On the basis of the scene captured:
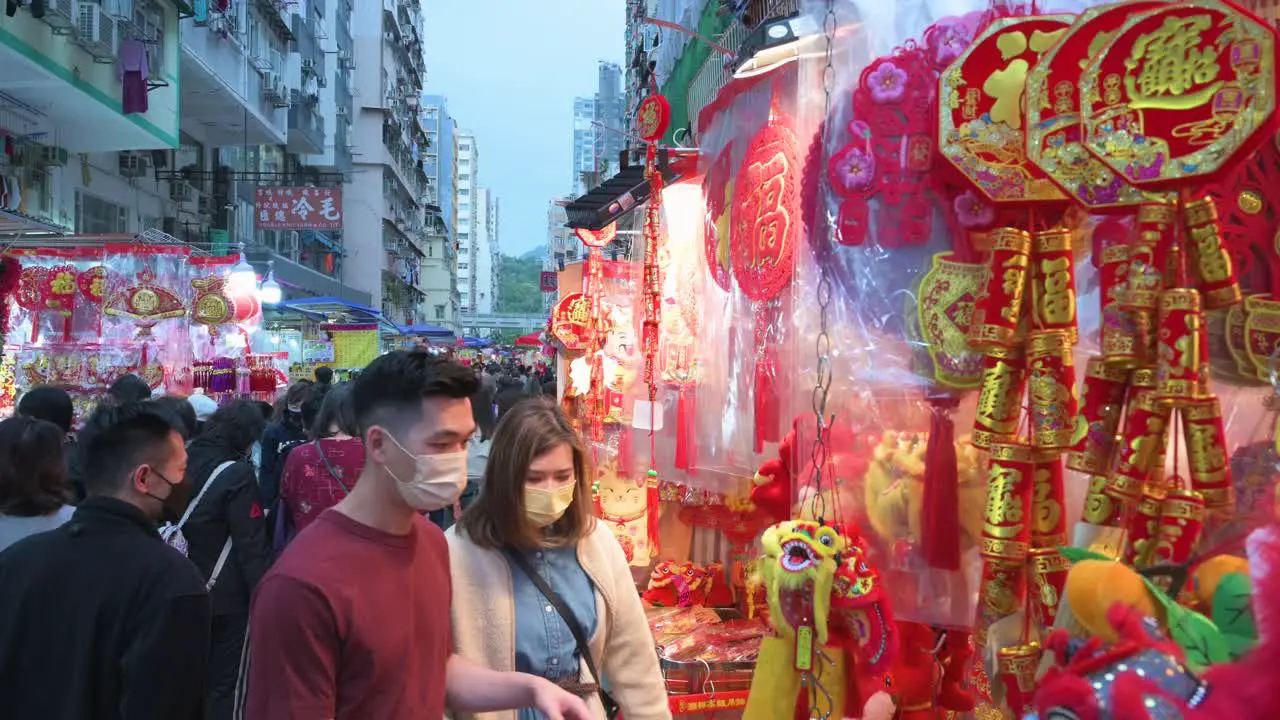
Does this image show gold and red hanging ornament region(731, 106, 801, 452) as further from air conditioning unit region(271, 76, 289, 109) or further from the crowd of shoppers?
air conditioning unit region(271, 76, 289, 109)

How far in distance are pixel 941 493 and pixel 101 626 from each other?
244 cm

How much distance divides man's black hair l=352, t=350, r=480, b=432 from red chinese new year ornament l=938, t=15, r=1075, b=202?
1.70m

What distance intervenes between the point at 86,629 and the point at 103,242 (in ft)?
28.2

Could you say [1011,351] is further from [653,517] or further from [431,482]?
[653,517]

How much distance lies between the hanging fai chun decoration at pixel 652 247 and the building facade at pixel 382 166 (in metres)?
32.4

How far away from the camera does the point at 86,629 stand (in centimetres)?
251

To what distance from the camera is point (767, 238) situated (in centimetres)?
462

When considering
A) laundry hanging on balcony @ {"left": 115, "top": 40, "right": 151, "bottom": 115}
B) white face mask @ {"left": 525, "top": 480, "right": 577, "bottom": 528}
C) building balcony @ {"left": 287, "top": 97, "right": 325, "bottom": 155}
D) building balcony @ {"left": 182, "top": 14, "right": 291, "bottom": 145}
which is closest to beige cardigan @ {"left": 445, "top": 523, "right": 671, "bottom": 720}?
white face mask @ {"left": 525, "top": 480, "right": 577, "bottom": 528}

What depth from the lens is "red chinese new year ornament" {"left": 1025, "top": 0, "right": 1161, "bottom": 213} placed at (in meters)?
2.67

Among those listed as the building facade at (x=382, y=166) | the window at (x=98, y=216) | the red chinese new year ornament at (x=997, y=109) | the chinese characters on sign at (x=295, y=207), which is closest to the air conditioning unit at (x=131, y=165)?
the window at (x=98, y=216)

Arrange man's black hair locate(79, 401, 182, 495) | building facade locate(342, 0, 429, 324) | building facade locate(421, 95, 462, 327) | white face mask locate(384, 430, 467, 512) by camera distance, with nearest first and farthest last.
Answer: white face mask locate(384, 430, 467, 512), man's black hair locate(79, 401, 182, 495), building facade locate(342, 0, 429, 324), building facade locate(421, 95, 462, 327)

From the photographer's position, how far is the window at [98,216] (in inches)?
549

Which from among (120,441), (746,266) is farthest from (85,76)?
(120,441)

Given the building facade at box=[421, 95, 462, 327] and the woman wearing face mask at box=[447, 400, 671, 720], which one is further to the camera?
the building facade at box=[421, 95, 462, 327]
